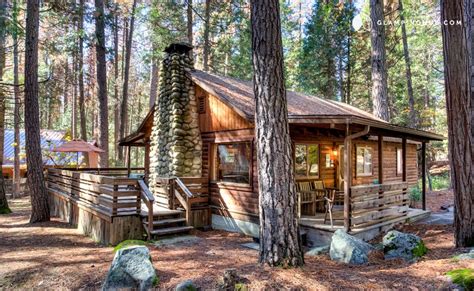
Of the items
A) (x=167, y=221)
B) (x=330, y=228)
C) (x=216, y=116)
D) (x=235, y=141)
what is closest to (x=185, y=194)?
(x=167, y=221)

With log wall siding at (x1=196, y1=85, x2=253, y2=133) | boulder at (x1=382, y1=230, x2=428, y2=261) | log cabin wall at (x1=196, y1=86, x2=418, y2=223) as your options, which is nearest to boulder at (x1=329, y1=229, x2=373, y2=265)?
boulder at (x1=382, y1=230, x2=428, y2=261)

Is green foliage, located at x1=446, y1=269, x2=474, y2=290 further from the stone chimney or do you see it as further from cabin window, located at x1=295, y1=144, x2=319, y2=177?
the stone chimney

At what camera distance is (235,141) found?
8789 millimetres

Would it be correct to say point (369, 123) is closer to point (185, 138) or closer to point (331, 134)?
point (331, 134)

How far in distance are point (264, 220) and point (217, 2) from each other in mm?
14285

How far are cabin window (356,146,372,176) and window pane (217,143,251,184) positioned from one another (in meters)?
5.51

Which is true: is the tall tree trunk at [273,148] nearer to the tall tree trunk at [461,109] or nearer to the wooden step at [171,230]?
the tall tree trunk at [461,109]

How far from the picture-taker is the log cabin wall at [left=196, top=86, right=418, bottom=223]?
8.37m

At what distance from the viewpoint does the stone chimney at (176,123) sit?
9673mm

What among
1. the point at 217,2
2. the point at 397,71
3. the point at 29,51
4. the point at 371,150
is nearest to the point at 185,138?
the point at 29,51

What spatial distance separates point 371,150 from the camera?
13.0m

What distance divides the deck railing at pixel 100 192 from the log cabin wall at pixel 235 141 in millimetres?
2397

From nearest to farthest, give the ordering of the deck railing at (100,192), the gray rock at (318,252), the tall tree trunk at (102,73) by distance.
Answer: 1. the gray rock at (318,252)
2. the deck railing at (100,192)
3. the tall tree trunk at (102,73)

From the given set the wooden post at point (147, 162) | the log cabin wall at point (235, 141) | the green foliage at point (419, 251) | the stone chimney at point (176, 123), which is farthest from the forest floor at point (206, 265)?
the wooden post at point (147, 162)
